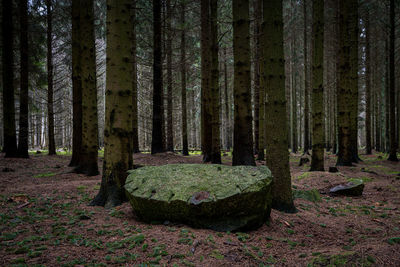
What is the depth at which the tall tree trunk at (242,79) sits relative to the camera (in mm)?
6664

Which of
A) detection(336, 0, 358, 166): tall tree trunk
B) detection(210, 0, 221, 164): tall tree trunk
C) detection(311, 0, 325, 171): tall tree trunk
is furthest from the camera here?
detection(336, 0, 358, 166): tall tree trunk

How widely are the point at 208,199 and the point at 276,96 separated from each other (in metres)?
2.38

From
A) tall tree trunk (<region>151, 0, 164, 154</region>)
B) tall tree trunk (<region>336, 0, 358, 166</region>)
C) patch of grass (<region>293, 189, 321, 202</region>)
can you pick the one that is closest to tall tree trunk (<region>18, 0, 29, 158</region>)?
tall tree trunk (<region>151, 0, 164, 154</region>)

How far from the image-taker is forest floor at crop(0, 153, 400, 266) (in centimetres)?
242

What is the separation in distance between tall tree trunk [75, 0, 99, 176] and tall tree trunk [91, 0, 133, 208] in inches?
113

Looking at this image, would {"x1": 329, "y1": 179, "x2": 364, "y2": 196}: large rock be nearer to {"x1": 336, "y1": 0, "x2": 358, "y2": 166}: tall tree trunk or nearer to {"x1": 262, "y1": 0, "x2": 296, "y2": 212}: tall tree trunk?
{"x1": 262, "y1": 0, "x2": 296, "y2": 212}: tall tree trunk

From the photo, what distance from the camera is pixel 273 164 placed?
4.49 m

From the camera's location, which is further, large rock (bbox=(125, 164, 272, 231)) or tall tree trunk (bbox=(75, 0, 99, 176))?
tall tree trunk (bbox=(75, 0, 99, 176))

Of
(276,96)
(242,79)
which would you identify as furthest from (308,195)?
(242,79)

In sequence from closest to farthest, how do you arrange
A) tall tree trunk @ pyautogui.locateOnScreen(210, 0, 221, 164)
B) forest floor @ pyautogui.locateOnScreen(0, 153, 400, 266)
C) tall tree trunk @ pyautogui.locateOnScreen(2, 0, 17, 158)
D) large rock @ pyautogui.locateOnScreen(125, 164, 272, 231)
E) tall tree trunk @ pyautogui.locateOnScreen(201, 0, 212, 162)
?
forest floor @ pyautogui.locateOnScreen(0, 153, 400, 266), large rock @ pyautogui.locateOnScreen(125, 164, 272, 231), tall tree trunk @ pyautogui.locateOnScreen(210, 0, 221, 164), tall tree trunk @ pyautogui.locateOnScreen(201, 0, 212, 162), tall tree trunk @ pyautogui.locateOnScreen(2, 0, 17, 158)

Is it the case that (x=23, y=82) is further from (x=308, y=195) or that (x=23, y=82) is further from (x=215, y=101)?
(x=308, y=195)

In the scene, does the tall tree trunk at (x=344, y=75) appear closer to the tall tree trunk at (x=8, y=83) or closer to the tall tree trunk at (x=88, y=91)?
the tall tree trunk at (x=88, y=91)

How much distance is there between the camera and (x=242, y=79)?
6805mm

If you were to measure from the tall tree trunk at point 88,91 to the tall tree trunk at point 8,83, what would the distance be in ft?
19.0
